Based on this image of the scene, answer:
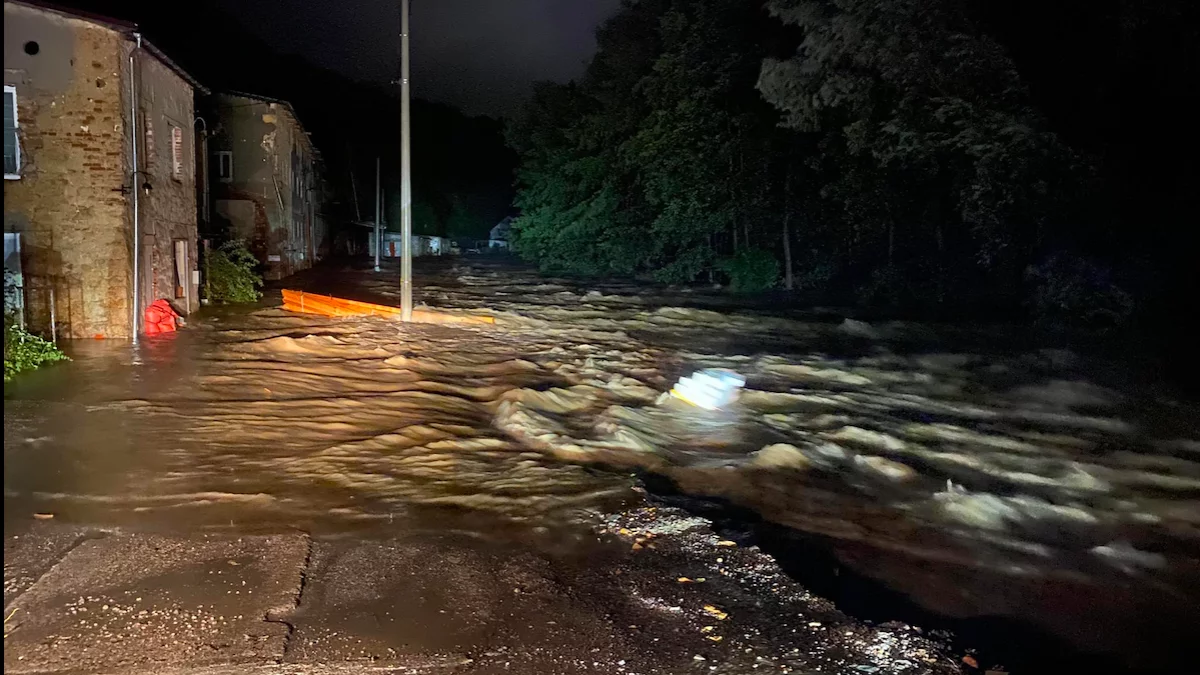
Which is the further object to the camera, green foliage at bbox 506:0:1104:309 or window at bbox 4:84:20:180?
green foliage at bbox 506:0:1104:309

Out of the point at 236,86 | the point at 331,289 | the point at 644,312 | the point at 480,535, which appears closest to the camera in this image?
the point at 480,535

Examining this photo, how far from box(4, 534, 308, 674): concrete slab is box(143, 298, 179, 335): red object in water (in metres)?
11.2

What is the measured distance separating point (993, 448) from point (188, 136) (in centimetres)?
1733

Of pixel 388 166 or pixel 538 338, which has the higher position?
pixel 388 166

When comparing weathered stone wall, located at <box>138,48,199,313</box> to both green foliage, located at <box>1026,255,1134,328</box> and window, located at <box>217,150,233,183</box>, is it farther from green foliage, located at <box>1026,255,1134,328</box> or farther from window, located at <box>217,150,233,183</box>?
Result: green foliage, located at <box>1026,255,1134,328</box>

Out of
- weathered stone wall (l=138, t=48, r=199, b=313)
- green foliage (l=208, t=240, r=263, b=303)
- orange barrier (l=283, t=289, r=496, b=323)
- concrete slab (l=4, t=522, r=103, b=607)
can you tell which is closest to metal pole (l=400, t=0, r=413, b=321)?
orange barrier (l=283, t=289, r=496, b=323)

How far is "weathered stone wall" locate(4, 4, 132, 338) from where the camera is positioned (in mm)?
13852

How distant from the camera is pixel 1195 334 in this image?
51.9ft

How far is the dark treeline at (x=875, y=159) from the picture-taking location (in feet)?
50.3

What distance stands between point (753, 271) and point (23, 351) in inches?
979

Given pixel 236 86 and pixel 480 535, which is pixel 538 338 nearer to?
pixel 480 535

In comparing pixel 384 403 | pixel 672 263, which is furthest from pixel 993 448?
pixel 672 263

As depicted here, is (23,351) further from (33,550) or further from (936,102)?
(936,102)

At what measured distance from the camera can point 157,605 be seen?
4.73 m
